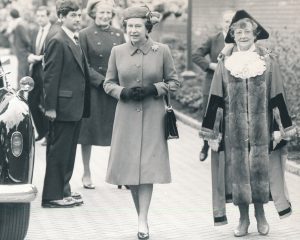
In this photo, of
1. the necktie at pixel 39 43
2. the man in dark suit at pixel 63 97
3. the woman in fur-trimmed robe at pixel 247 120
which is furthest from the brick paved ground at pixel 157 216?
the necktie at pixel 39 43

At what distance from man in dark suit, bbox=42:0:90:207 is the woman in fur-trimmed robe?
1794 millimetres

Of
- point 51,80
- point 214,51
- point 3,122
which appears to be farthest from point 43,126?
point 3,122

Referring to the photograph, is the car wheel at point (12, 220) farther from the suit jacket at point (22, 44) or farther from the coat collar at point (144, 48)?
the suit jacket at point (22, 44)

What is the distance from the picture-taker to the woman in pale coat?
905 centimetres

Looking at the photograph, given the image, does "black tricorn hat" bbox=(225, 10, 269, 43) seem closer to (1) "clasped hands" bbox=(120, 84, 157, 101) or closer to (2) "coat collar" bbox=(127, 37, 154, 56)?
(2) "coat collar" bbox=(127, 37, 154, 56)

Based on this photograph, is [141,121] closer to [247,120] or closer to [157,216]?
[247,120]

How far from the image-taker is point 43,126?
15.2 m

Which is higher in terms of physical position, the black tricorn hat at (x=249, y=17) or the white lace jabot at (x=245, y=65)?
the black tricorn hat at (x=249, y=17)

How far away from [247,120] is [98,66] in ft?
9.67

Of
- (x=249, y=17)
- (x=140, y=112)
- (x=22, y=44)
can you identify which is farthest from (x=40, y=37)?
(x=249, y=17)

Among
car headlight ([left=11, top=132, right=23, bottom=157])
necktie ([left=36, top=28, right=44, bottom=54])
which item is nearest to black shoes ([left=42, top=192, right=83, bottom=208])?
car headlight ([left=11, top=132, right=23, bottom=157])

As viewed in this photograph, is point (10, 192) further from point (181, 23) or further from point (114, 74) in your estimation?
point (181, 23)

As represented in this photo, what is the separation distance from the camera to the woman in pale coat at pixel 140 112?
9055mm

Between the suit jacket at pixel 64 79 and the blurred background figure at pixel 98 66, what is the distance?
942 mm
